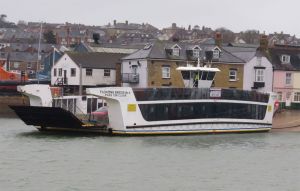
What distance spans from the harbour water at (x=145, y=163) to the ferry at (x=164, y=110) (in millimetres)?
1073

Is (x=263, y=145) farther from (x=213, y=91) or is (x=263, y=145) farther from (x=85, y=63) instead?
(x=85, y=63)

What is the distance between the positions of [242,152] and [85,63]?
1344 inches

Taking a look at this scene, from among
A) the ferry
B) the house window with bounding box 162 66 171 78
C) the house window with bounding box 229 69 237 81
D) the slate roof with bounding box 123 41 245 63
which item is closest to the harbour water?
the ferry

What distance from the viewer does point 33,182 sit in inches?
1014

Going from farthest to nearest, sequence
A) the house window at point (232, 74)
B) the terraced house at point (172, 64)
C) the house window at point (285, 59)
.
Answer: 1. the house window at point (285, 59)
2. the house window at point (232, 74)
3. the terraced house at point (172, 64)

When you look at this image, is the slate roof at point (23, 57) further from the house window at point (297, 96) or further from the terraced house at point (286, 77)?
the house window at point (297, 96)

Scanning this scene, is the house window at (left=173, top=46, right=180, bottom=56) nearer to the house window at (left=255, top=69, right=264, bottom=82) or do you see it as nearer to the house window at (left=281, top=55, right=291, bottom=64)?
the house window at (left=255, top=69, right=264, bottom=82)

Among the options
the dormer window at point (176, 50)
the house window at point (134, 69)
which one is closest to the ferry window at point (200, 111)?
the dormer window at point (176, 50)

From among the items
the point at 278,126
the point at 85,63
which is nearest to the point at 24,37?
the point at 85,63

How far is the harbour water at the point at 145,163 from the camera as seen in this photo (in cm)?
2620

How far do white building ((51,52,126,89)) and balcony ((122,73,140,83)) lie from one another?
4271 mm

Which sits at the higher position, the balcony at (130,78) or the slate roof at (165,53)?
the slate roof at (165,53)

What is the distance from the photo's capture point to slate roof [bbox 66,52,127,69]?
6756 centimetres

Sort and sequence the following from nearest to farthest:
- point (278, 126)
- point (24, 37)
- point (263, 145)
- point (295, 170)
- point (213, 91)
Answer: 1. point (295, 170)
2. point (263, 145)
3. point (213, 91)
4. point (278, 126)
5. point (24, 37)
